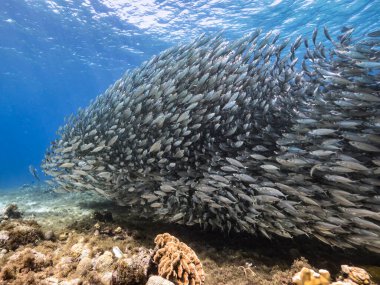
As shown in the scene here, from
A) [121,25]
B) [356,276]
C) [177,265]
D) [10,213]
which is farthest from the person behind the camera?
[121,25]


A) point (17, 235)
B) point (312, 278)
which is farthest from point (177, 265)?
point (17, 235)

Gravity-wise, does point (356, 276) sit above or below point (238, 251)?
above

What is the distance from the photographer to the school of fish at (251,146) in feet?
20.6

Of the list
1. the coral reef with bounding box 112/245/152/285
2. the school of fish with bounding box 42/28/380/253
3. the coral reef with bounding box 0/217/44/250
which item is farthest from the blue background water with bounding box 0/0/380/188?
the coral reef with bounding box 112/245/152/285

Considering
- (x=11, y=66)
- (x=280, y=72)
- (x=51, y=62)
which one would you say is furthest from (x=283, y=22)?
(x=11, y=66)

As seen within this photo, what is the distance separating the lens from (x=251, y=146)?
7.96m

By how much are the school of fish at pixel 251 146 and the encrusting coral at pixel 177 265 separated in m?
2.16

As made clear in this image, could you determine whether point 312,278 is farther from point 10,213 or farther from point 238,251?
point 10,213

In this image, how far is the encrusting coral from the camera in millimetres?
4164

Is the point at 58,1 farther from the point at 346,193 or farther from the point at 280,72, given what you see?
the point at 346,193

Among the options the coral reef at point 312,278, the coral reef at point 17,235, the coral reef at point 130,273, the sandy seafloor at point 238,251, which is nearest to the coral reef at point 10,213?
the sandy seafloor at point 238,251

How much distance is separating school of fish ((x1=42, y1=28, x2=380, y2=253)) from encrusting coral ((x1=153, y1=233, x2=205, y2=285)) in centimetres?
216

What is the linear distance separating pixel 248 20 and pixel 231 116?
17.0 metres

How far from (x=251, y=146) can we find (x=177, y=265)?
452 centimetres
